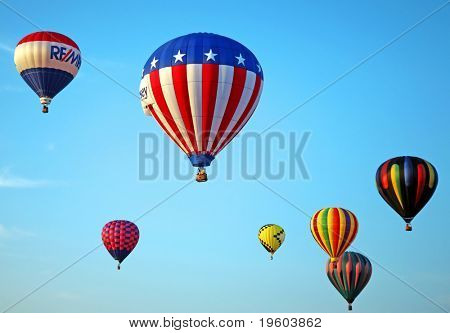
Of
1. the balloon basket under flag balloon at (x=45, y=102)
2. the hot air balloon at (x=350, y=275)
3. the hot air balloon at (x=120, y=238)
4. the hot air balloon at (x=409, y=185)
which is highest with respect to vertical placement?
the balloon basket under flag balloon at (x=45, y=102)

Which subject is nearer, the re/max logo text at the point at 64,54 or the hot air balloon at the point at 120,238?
the re/max logo text at the point at 64,54

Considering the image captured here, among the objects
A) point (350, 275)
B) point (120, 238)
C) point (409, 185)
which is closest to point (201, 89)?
point (409, 185)

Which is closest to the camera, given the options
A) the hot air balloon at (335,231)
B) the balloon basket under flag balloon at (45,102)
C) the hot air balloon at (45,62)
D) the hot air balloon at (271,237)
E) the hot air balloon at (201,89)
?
the hot air balloon at (201,89)

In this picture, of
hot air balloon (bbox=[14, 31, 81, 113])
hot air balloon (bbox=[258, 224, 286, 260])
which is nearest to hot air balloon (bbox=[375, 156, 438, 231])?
hot air balloon (bbox=[258, 224, 286, 260])

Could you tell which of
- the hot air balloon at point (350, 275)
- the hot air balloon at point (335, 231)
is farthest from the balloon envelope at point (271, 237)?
the hot air balloon at point (335, 231)

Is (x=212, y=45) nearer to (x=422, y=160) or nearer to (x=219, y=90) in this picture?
(x=219, y=90)

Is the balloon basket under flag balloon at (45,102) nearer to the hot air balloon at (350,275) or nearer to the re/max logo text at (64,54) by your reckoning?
the re/max logo text at (64,54)

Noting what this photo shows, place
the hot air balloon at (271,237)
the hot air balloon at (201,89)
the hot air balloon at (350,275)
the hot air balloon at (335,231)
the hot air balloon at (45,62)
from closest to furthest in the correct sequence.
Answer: the hot air balloon at (201,89) → the hot air balloon at (335,231) → the hot air balloon at (45,62) → the hot air balloon at (350,275) → the hot air balloon at (271,237)
